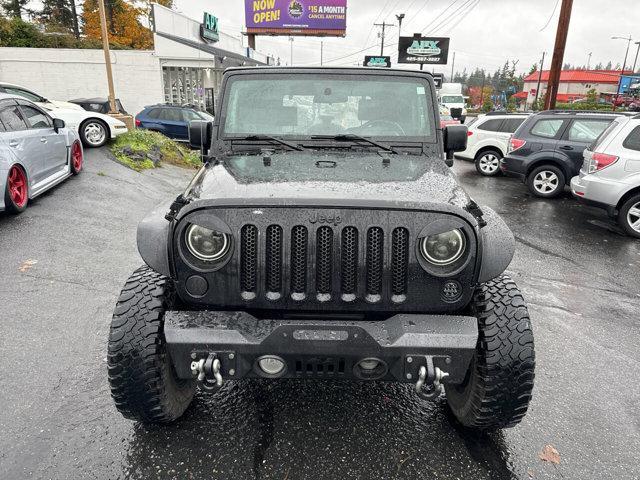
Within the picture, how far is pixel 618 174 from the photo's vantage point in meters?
6.96

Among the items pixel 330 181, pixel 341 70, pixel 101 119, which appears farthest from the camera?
pixel 101 119

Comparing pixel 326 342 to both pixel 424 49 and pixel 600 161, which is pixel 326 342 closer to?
pixel 600 161

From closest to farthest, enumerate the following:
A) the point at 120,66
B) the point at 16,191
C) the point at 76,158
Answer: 1. the point at 16,191
2. the point at 76,158
3. the point at 120,66

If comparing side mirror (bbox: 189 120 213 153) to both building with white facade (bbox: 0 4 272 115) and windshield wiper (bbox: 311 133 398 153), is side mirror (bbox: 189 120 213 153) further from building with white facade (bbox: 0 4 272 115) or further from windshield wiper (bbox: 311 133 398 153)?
building with white facade (bbox: 0 4 272 115)

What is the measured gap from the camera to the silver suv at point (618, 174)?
22.5 ft

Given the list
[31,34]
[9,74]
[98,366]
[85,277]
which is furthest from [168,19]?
[98,366]

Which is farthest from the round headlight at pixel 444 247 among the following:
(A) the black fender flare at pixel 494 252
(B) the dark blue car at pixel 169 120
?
(B) the dark blue car at pixel 169 120

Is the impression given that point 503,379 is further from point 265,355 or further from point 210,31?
point 210,31

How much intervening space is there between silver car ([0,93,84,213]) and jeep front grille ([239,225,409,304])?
5405 millimetres

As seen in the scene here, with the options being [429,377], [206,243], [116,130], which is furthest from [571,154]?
[116,130]

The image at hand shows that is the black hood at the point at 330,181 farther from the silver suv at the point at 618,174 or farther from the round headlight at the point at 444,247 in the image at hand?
the silver suv at the point at 618,174

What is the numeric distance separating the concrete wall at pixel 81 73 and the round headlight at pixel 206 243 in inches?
900

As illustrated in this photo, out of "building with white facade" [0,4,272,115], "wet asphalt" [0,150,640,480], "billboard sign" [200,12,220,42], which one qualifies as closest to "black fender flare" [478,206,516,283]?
"wet asphalt" [0,150,640,480]

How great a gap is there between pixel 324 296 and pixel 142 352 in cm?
92
